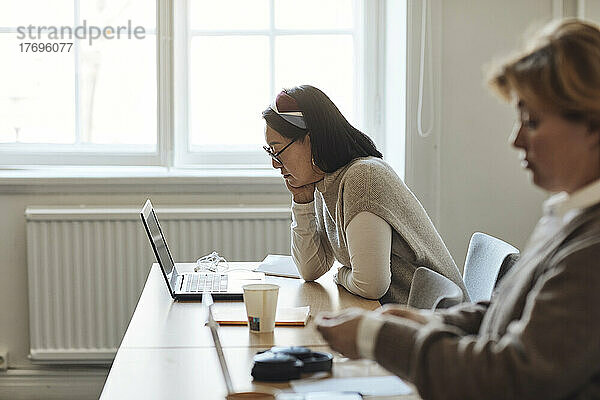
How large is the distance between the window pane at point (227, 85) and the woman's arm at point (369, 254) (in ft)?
5.10

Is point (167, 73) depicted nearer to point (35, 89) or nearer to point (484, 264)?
point (35, 89)

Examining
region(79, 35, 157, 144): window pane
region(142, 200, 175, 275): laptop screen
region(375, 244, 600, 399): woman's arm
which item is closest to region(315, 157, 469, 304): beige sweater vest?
region(142, 200, 175, 275): laptop screen

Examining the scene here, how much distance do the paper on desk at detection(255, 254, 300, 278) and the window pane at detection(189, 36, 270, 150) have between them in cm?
108

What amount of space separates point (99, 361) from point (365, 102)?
1527 mm

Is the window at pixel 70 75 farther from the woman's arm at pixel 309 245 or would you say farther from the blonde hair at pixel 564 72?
the blonde hair at pixel 564 72

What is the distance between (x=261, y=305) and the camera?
1.82m

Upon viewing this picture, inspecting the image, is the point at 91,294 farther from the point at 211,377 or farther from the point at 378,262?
the point at 211,377

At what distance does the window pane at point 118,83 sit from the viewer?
364cm

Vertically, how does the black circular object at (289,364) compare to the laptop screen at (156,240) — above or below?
below

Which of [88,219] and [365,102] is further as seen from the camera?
[365,102]

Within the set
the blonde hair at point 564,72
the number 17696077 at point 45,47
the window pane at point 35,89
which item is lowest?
the blonde hair at point 564,72

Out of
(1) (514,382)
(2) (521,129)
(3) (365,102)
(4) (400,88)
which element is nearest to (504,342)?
(1) (514,382)

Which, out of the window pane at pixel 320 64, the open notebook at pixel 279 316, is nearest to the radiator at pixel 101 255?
the window pane at pixel 320 64

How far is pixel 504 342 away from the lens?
1.09 metres
